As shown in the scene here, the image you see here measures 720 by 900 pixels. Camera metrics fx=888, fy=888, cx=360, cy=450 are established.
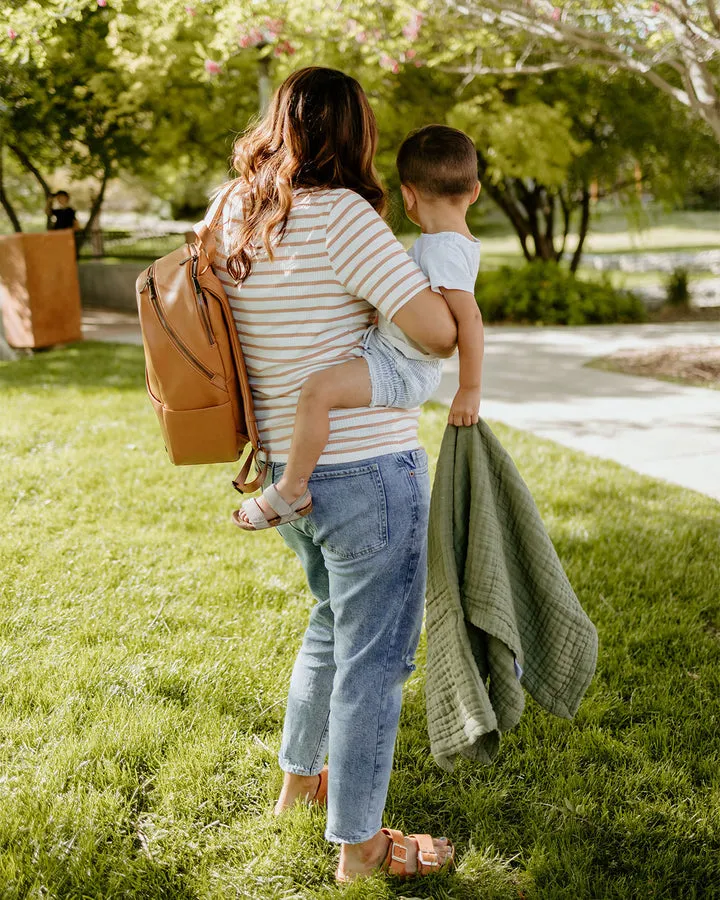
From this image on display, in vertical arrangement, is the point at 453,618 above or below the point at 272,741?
above

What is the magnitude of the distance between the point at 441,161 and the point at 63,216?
1233cm

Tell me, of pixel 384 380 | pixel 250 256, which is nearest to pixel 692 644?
pixel 384 380

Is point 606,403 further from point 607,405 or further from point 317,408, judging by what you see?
point 317,408

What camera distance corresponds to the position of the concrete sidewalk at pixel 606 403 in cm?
572

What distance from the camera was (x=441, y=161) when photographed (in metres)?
1.94

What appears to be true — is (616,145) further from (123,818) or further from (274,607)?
(123,818)

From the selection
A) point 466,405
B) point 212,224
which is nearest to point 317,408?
point 466,405

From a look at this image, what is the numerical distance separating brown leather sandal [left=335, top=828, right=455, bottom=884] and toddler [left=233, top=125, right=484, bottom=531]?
0.91 meters

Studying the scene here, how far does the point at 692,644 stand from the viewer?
330 centimetres

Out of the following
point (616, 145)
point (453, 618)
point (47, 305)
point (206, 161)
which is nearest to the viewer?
point (453, 618)

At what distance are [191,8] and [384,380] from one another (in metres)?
5.52

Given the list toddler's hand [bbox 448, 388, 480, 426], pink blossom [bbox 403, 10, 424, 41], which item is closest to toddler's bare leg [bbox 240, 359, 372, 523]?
toddler's hand [bbox 448, 388, 480, 426]

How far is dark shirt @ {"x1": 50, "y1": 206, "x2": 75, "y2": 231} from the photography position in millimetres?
12922

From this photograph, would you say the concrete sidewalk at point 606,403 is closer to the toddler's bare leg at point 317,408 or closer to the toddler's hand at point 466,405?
the toddler's hand at point 466,405
